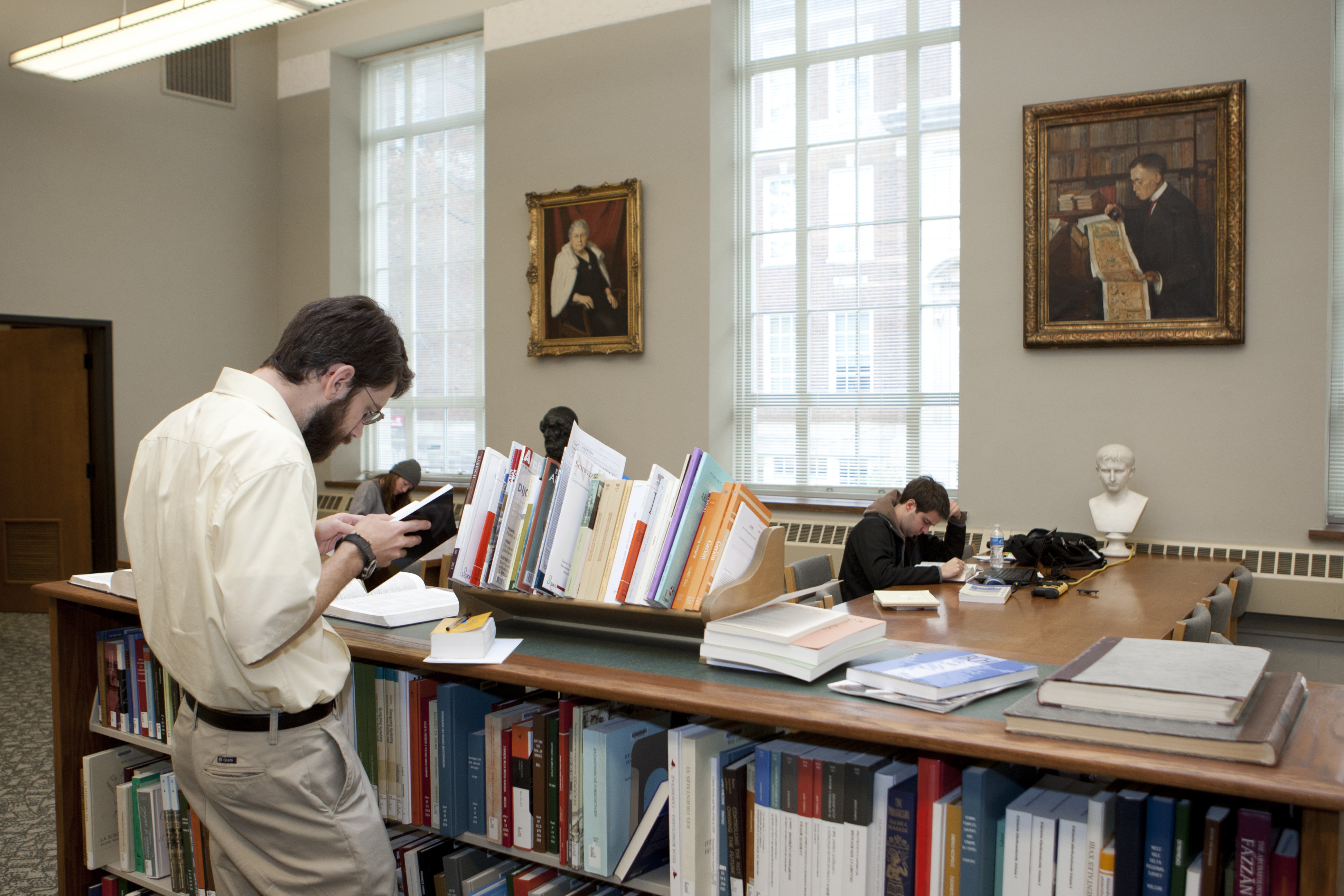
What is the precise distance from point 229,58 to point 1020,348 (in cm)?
669

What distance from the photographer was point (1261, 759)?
119 centimetres

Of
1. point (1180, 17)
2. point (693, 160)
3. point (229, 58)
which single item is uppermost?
point (229, 58)

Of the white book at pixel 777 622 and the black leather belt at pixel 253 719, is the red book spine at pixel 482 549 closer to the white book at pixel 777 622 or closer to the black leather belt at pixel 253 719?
the black leather belt at pixel 253 719

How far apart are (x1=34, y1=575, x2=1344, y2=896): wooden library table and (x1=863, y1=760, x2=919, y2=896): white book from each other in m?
0.05

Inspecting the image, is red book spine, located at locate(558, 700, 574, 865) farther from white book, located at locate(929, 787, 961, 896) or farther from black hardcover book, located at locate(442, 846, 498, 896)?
white book, located at locate(929, 787, 961, 896)

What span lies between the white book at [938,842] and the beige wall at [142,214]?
7.32 metres

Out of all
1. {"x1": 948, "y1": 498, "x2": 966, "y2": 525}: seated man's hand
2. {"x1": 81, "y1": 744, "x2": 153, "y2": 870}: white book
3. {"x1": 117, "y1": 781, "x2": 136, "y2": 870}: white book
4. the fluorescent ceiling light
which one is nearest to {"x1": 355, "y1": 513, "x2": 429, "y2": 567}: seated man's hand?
{"x1": 117, "y1": 781, "x2": 136, "y2": 870}: white book

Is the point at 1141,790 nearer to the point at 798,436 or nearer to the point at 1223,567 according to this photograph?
the point at 1223,567

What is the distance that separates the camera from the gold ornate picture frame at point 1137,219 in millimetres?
4723

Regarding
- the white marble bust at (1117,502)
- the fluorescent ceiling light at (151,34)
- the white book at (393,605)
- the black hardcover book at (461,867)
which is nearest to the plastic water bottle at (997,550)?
the white marble bust at (1117,502)

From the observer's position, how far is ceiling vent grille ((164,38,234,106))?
7.50 meters

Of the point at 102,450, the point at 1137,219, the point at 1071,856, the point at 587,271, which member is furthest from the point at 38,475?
the point at 1071,856

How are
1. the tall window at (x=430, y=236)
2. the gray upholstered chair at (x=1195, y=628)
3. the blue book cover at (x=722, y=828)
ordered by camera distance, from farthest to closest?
the tall window at (x=430, y=236) < the gray upholstered chair at (x=1195, y=628) < the blue book cover at (x=722, y=828)

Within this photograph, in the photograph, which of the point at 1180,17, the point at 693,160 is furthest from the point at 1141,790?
the point at 693,160
